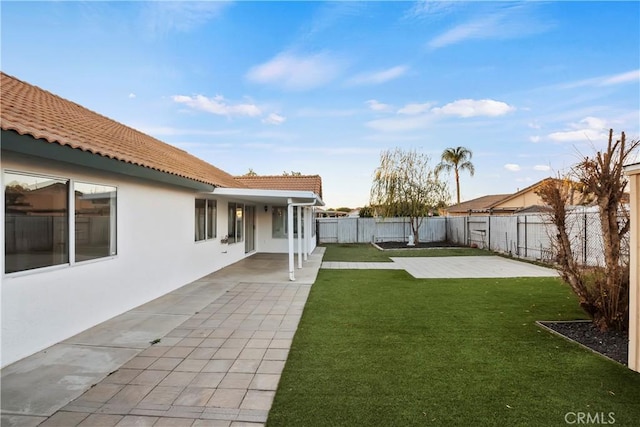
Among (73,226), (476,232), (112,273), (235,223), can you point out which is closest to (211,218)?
(235,223)

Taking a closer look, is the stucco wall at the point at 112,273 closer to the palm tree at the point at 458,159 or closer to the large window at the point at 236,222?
Answer: the large window at the point at 236,222

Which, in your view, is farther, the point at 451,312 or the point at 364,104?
the point at 364,104

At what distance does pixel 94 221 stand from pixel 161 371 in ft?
10.2

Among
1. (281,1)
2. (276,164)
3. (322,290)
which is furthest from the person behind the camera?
(276,164)

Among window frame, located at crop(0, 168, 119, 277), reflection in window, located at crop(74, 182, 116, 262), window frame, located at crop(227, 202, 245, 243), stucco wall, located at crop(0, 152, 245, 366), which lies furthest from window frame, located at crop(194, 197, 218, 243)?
window frame, located at crop(0, 168, 119, 277)

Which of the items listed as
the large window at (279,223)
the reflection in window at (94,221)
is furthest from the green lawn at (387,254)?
the reflection in window at (94,221)

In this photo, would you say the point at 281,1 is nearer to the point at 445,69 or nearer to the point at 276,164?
the point at 445,69

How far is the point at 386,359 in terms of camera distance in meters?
4.13

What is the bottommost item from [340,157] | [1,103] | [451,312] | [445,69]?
[451,312]

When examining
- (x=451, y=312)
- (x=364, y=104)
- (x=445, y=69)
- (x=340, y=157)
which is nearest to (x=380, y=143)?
(x=340, y=157)

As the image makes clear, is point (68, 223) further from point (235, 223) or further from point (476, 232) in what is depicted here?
point (476, 232)

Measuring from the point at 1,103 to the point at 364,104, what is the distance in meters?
13.5

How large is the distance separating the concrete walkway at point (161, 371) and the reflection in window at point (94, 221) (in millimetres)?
1258

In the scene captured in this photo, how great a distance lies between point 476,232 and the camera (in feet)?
63.4
